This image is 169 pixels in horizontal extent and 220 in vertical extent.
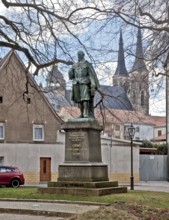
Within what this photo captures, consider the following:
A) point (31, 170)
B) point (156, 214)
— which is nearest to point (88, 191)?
point (156, 214)

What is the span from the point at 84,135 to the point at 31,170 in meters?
24.9

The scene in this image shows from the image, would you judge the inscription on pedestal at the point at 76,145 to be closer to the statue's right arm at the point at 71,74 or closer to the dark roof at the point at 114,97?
the statue's right arm at the point at 71,74

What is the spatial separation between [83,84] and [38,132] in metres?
26.1

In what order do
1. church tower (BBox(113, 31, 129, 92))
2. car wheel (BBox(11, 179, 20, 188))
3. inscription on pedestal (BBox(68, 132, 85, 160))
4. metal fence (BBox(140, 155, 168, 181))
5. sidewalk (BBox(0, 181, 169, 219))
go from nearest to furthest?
sidewalk (BBox(0, 181, 169, 219)), church tower (BBox(113, 31, 129, 92)), inscription on pedestal (BBox(68, 132, 85, 160)), car wheel (BBox(11, 179, 20, 188)), metal fence (BBox(140, 155, 168, 181))

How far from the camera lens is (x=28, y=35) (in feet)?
55.6

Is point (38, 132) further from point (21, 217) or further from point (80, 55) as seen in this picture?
point (21, 217)

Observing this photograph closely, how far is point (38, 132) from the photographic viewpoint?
46.4m

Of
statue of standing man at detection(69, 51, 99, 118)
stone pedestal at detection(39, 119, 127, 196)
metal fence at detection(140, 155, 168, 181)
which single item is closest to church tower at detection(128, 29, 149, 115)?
statue of standing man at detection(69, 51, 99, 118)

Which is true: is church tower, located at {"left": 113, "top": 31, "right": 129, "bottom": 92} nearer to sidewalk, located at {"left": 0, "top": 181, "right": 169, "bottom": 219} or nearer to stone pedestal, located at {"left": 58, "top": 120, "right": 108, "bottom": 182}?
stone pedestal, located at {"left": 58, "top": 120, "right": 108, "bottom": 182}

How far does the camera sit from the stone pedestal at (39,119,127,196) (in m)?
18.9

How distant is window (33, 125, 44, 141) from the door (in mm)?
2109

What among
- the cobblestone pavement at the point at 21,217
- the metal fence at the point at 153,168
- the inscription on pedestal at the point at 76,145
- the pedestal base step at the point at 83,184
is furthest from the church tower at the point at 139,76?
the metal fence at the point at 153,168

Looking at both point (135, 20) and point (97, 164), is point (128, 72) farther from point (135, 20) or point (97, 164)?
point (97, 164)

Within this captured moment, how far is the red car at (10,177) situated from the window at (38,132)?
11.3m
